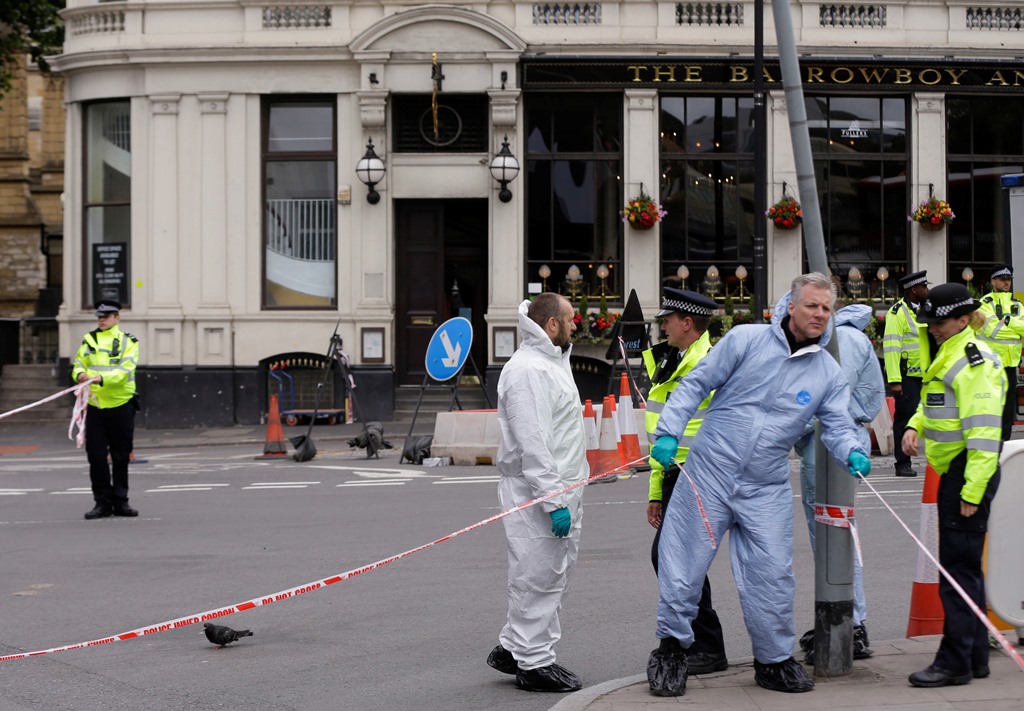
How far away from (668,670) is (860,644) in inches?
46.5

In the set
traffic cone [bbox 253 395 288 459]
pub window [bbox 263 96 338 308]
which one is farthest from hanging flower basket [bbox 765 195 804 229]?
traffic cone [bbox 253 395 288 459]

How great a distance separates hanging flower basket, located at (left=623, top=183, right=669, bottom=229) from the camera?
23703 millimetres

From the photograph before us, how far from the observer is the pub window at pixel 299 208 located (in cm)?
2448

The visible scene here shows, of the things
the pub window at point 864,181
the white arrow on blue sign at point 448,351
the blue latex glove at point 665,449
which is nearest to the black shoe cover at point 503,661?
the blue latex glove at point 665,449

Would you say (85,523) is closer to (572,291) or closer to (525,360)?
(525,360)

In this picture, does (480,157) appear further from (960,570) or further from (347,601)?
(960,570)

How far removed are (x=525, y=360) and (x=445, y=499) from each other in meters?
7.37

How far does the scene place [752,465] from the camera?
6473 mm

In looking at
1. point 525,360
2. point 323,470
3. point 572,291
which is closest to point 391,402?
point 572,291

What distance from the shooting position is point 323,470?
17.6 metres

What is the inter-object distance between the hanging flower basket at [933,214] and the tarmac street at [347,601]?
9.55 m

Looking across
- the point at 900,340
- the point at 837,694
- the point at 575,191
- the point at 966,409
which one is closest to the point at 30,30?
the point at 575,191

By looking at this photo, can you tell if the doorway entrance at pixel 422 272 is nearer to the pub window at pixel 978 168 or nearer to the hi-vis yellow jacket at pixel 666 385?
the pub window at pixel 978 168

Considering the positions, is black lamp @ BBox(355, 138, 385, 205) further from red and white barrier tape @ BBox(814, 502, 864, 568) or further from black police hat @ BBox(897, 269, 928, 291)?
red and white barrier tape @ BBox(814, 502, 864, 568)
